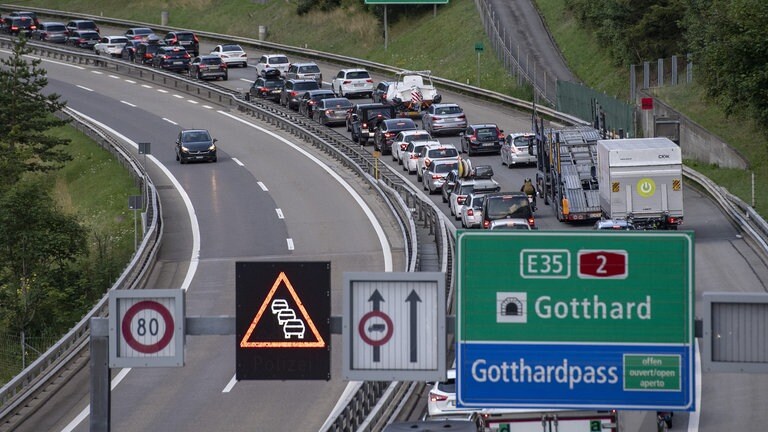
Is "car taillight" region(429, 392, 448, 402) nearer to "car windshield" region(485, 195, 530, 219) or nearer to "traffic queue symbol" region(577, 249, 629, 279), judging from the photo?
"traffic queue symbol" region(577, 249, 629, 279)

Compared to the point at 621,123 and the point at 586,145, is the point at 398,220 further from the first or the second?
the point at 621,123

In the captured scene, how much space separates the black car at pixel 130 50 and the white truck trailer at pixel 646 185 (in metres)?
50.9

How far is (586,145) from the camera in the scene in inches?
1857

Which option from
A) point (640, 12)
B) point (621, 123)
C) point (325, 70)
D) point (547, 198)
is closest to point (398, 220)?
point (547, 198)

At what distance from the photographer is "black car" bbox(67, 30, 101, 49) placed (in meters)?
93.5

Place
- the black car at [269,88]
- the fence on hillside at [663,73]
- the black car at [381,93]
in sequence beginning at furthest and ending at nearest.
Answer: the black car at [269,88], the black car at [381,93], the fence on hillside at [663,73]

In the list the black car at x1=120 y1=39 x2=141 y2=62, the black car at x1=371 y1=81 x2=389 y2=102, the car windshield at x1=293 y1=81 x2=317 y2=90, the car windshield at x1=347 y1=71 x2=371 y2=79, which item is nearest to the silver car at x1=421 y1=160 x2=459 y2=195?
the black car at x1=371 y1=81 x2=389 y2=102

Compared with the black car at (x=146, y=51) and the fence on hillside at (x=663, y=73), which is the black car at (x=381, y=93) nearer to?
the fence on hillside at (x=663, y=73)

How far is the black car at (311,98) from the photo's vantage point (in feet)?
225

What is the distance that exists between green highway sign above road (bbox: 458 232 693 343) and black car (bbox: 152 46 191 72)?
70901 millimetres

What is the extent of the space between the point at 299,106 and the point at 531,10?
78.5 ft

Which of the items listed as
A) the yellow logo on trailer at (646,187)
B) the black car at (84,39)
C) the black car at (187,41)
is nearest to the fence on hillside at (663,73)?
the yellow logo on trailer at (646,187)

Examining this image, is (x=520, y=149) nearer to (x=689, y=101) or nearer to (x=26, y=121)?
(x=689, y=101)

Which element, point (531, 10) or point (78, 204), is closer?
point (78, 204)
